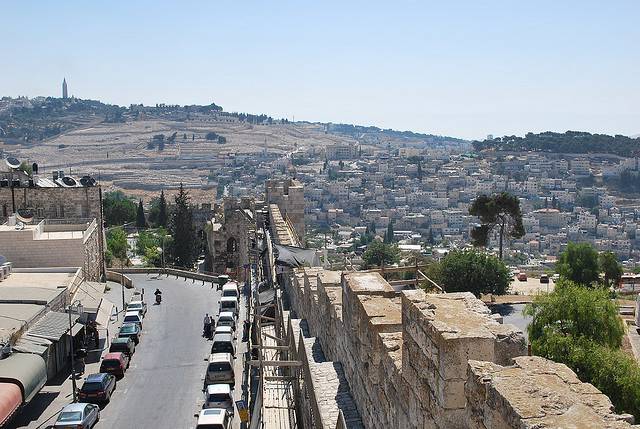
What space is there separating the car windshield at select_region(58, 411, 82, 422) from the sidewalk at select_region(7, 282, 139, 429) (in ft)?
2.31

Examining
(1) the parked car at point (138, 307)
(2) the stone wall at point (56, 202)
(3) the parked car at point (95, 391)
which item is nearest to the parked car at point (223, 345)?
(3) the parked car at point (95, 391)

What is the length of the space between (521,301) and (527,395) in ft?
82.4

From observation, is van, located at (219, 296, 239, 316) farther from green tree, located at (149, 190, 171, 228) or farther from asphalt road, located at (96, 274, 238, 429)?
green tree, located at (149, 190, 171, 228)

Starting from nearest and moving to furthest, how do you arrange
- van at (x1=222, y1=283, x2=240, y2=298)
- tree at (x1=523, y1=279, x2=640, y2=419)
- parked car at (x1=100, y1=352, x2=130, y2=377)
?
tree at (x1=523, y1=279, x2=640, y2=419) → parked car at (x1=100, y1=352, x2=130, y2=377) → van at (x1=222, y1=283, x2=240, y2=298)

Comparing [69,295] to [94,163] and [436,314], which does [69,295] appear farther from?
[94,163]

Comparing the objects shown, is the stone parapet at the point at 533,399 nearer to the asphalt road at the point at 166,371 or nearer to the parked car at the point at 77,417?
the parked car at the point at 77,417

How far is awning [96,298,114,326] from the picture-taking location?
18328mm

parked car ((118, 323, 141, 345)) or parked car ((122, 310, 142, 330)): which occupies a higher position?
parked car ((118, 323, 141, 345))

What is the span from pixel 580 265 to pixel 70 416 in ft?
76.3

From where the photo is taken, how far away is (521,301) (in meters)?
26.2

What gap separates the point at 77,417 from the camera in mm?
11945

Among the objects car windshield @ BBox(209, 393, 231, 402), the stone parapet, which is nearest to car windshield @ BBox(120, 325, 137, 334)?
car windshield @ BBox(209, 393, 231, 402)

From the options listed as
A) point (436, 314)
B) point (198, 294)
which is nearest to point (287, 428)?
point (436, 314)

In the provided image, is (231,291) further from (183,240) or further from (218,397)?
(183,240)
